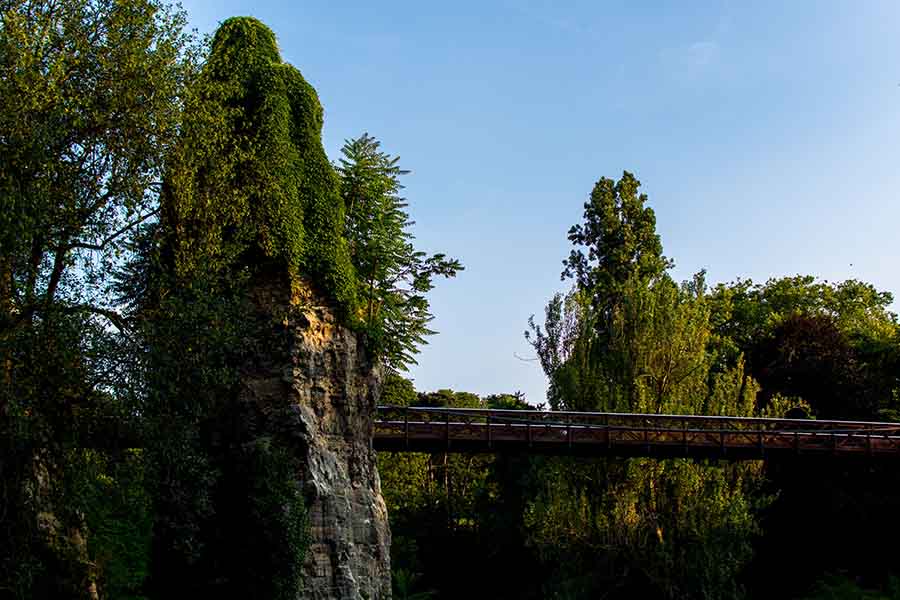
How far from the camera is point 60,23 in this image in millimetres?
15414

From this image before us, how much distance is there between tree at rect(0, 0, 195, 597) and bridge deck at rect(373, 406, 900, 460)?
8.46 m

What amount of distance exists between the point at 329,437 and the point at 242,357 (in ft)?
7.97

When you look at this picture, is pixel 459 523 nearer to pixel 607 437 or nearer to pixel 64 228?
pixel 607 437

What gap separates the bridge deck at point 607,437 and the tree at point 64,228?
846cm

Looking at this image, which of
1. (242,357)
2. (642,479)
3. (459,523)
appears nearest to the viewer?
(242,357)

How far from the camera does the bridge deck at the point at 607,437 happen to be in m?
22.8

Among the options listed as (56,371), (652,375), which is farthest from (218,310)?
(652,375)

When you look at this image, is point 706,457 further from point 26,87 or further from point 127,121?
point 26,87

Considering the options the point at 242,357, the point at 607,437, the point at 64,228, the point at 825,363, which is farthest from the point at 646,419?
the point at 64,228

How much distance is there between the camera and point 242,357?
746 inches

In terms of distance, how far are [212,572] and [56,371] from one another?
6081 millimetres

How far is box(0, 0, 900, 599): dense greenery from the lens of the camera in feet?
47.5

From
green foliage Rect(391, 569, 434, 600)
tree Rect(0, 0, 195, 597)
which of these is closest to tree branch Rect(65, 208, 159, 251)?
tree Rect(0, 0, 195, 597)

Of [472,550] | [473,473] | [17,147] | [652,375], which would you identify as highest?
[17,147]
